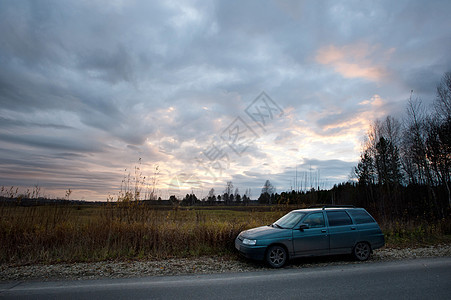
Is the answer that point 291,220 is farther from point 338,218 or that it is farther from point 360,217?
point 360,217

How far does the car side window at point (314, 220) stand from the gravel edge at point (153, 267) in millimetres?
1155

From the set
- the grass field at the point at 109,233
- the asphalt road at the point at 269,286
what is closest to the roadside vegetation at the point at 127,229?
the grass field at the point at 109,233

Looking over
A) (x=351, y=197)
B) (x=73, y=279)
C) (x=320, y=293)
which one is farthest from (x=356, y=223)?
(x=351, y=197)

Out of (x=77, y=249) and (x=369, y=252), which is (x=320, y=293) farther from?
(x=77, y=249)

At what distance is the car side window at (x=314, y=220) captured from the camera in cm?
814

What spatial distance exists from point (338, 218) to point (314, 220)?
90 centimetres

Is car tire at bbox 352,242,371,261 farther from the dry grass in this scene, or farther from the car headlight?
the dry grass

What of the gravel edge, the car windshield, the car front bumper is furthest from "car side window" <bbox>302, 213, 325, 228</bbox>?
the car front bumper

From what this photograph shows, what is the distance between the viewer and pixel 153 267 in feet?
25.1

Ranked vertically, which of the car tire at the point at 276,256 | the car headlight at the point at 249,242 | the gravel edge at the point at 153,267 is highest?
the car headlight at the point at 249,242

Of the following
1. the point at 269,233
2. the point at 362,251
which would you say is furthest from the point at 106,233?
the point at 362,251

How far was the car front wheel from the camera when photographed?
823 cm

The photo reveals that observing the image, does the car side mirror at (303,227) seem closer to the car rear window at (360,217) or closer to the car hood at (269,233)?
the car hood at (269,233)

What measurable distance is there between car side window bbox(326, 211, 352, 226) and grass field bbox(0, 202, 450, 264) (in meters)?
3.61
